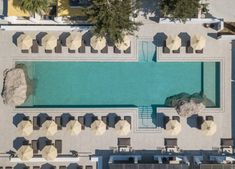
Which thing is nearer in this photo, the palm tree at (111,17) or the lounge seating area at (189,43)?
the palm tree at (111,17)

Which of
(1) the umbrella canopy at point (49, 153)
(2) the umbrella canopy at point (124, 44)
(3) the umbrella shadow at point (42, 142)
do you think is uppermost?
(2) the umbrella canopy at point (124, 44)

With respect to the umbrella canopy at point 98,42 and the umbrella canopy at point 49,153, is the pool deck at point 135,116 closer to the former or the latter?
the umbrella canopy at point 49,153

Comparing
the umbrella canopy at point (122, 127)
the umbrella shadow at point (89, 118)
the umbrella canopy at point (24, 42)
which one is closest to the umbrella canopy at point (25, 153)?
the umbrella shadow at point (89, 118)

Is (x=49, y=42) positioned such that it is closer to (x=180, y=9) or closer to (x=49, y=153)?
(x=49, y=153)

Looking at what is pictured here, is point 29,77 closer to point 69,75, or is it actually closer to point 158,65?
point 69,75

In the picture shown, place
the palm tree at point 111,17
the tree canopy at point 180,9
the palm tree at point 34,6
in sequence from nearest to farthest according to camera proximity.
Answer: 1. the palm tree at point 111,17
2. the tree canopy at point 180,9
3. the palm tree at point 34,6

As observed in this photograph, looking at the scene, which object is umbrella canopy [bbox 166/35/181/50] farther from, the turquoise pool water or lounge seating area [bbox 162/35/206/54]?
the turquoise pool water
